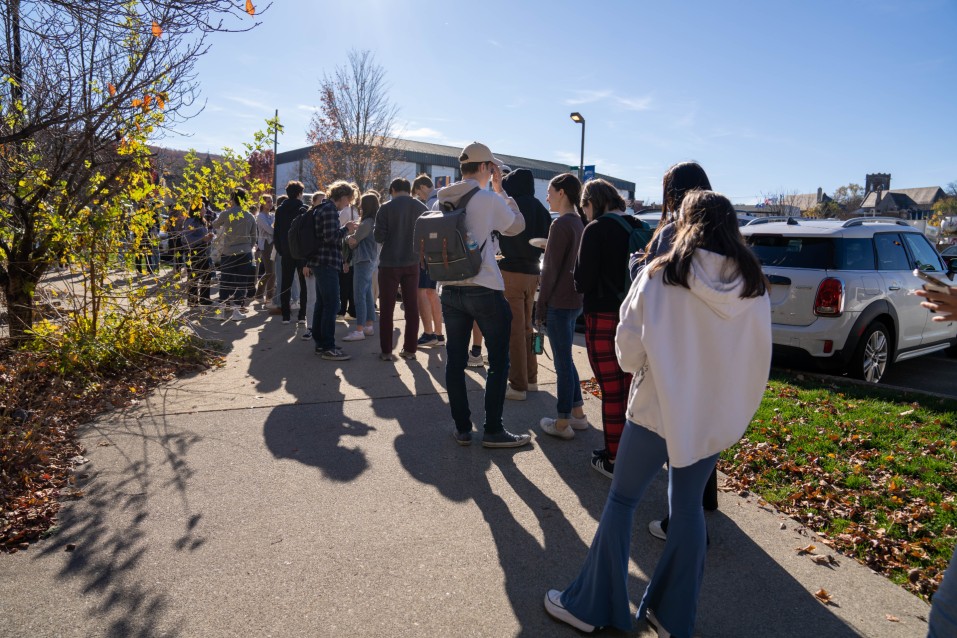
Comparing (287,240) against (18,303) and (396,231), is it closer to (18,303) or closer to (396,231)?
(396,231)

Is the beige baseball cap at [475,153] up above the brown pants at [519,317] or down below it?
above

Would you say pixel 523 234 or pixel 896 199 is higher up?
pixel 896 199

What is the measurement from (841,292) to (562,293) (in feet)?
11.5

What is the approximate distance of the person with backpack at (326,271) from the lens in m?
7.79

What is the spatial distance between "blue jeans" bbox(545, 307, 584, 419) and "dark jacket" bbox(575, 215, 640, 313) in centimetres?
79

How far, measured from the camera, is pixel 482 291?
4.64m

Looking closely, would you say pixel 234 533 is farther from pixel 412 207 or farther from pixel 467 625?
pixel 412 207

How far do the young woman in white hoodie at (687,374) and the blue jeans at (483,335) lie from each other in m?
2.08

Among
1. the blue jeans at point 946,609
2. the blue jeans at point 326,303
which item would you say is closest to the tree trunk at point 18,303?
the blue jeans at point 326,303

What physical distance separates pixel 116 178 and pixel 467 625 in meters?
6.12

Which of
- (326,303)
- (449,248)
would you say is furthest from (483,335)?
(326,303)

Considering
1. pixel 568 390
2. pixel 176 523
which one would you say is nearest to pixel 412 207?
pixel 568 390

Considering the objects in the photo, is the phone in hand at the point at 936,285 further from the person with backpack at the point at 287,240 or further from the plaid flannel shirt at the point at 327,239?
the person with backpack at the point at 287,240

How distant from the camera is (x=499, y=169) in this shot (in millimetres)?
5008
